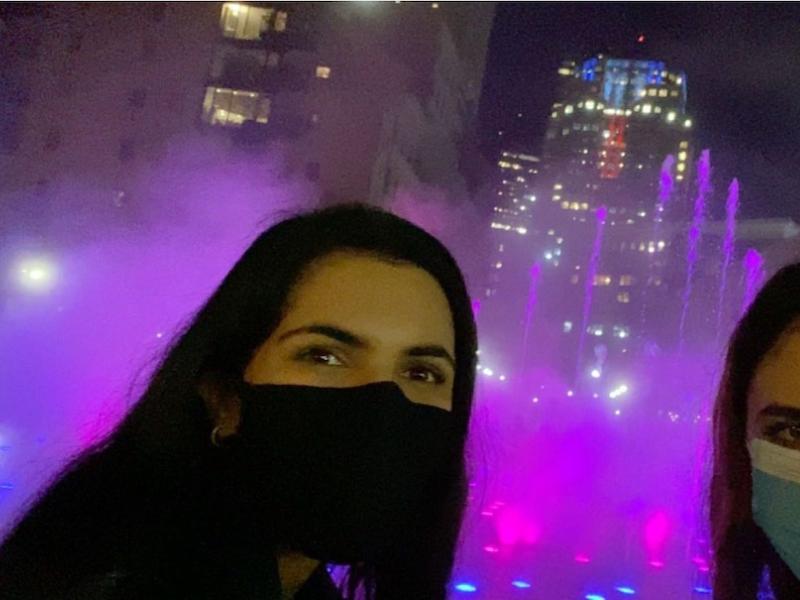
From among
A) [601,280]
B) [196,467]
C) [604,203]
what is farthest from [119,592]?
[604,203]

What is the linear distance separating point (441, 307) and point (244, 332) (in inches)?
16.6

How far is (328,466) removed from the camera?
5.09 ft

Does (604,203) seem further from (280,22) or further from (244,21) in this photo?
(244,21)

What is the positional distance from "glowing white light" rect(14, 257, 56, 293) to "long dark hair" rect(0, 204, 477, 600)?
14331mm

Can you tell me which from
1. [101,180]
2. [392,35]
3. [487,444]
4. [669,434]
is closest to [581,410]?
[669,434]

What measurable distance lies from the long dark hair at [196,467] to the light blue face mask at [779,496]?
62 centimetres

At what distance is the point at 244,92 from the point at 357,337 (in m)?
18.5

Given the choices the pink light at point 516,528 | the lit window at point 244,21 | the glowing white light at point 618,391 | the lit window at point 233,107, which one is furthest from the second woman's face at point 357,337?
the glowing white light at point 618,391

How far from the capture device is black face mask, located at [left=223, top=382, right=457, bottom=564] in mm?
1491

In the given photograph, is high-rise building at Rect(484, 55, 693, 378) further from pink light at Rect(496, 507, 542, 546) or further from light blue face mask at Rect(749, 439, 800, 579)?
light blue face mask at Rect(749, 439, 800, 579)

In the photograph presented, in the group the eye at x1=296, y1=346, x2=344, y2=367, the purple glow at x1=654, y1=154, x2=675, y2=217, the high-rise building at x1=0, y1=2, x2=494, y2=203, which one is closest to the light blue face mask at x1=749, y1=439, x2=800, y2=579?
the eye at x1=296, y1=346, x2=344, y2=367

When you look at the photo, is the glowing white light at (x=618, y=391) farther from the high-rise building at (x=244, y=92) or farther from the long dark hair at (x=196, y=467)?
the long dark hair at (x=196, y=467)

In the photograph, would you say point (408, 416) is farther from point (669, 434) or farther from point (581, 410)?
point (581, 410)

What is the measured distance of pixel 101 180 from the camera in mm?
17062
